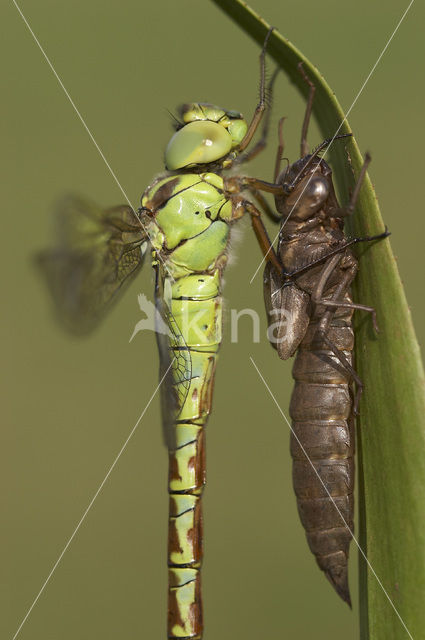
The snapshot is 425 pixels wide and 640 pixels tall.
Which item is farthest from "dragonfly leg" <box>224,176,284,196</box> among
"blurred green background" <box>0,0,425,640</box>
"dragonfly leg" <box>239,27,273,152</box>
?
"blurred green background" <box>0,0,425,640</box>

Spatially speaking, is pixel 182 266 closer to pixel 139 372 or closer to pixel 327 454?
pixel 327 454

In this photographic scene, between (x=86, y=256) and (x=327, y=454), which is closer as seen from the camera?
(x=327, y=454)

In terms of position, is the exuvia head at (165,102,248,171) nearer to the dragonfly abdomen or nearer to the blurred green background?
the dragonfly abdomen

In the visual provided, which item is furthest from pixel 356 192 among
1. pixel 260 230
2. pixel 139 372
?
pixel 139 372

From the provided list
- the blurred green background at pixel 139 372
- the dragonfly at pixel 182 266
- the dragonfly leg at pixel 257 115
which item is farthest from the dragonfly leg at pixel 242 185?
the blurred green background at pixel 139 372

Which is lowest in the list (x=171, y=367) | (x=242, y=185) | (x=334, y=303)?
(x=171, y=367)

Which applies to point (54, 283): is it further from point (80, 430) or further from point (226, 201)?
point (80, 430)

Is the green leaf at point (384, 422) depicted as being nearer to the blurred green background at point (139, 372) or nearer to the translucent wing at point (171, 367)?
the translucent wing at point (171, 367)

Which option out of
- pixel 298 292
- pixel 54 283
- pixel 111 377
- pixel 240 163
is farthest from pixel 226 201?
pixel 111 377
